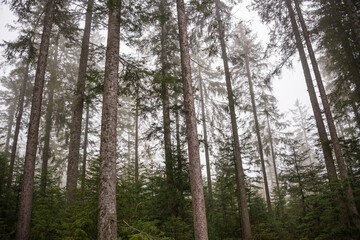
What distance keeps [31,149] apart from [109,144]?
461cm

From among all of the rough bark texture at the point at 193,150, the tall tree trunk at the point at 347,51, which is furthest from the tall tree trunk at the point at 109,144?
the tall tree trunk at the point at 347,51

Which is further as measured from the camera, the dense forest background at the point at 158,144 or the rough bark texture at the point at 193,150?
the dense forest background at the point at 158,144

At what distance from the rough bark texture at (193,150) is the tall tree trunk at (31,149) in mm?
6500

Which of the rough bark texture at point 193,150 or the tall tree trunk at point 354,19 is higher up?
the tall tree trunk at point 354,19

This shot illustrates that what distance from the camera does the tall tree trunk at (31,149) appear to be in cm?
753

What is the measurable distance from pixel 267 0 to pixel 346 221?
1259cm

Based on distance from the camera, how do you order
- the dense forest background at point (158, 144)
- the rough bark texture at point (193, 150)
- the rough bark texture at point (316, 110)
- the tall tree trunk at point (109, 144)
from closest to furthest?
the tall tree trunk at point (109, 144) < the rough bark texture at point (193, 150) < the dense forest background at point (158, 144) < the rough bark texture at point (316, 110)

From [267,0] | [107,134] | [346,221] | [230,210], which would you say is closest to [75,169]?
[107,134]

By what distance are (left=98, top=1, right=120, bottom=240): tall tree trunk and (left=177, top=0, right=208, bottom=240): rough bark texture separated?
2.43 metres

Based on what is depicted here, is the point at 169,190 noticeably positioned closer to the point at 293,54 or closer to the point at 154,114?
the point at 154,114

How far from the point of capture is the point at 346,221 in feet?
24.8

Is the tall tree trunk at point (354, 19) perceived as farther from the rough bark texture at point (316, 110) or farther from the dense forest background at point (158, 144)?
the rough bark texture at point (316, 110)

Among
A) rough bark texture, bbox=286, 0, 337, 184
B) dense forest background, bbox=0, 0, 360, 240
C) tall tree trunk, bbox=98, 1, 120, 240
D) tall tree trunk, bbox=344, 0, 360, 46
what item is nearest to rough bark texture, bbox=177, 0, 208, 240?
dense forest background, bbox=0, 0, 360, 240

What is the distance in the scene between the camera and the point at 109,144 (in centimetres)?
609
